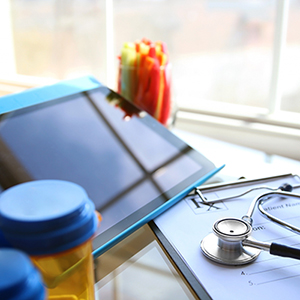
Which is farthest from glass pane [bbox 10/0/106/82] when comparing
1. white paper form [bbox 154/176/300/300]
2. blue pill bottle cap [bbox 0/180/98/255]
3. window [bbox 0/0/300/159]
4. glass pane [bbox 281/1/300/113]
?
blue pill bottle cap [bbox 0/180/98/255]

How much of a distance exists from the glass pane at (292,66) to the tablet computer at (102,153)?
18.2 inches

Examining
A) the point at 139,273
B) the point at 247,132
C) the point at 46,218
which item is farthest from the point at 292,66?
the point at 46,218

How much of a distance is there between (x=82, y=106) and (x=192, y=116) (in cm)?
44

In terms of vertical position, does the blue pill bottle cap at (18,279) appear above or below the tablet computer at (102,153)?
above

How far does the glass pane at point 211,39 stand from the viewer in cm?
101

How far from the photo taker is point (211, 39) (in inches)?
42.4

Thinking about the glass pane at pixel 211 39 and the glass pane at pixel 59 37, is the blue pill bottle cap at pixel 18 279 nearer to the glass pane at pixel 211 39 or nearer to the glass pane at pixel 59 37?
the glass pane at pixel 211 39

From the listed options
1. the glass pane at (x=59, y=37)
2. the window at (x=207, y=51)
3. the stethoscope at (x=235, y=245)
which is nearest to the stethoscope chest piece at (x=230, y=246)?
the stethoscope at (x=235, y=245)

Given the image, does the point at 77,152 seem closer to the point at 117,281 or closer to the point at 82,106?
the point at 82,106

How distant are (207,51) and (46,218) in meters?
0.95

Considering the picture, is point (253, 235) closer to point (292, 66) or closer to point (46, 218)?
point (46, 218)

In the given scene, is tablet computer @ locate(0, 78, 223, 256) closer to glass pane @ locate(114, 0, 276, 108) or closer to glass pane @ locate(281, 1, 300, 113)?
glass pane @ locate(114, 0, 276, 108)

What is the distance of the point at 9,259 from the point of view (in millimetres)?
196

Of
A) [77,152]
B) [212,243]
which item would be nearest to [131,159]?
[77,152]
